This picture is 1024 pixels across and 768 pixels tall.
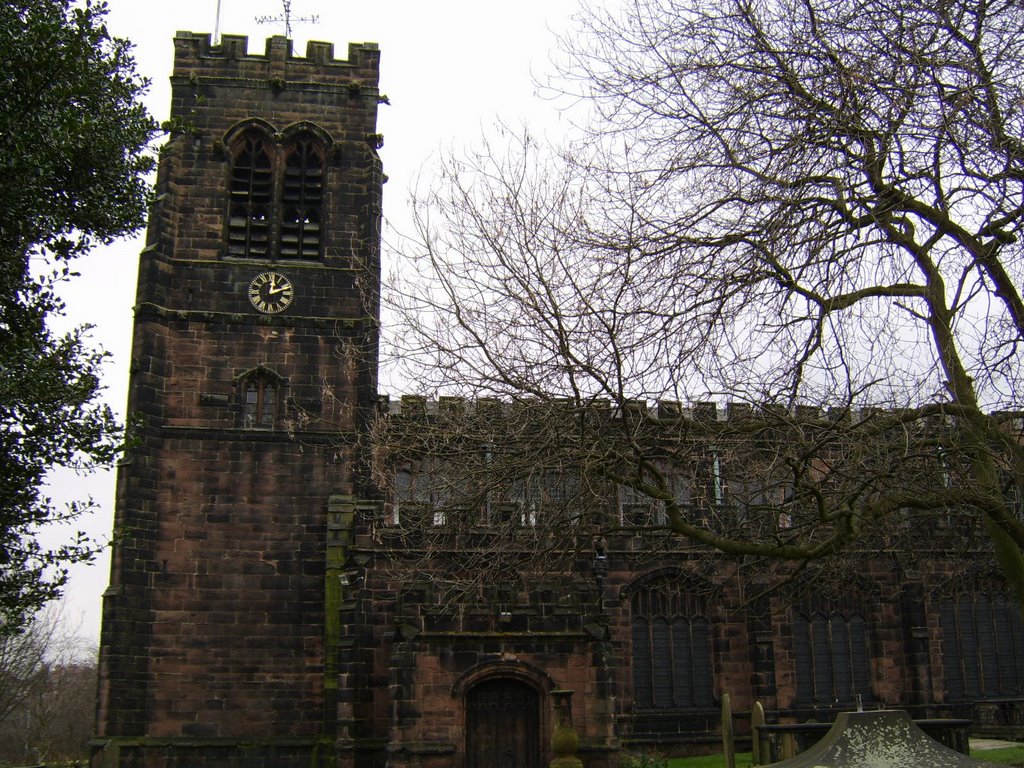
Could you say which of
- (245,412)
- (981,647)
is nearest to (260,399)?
(245,412)

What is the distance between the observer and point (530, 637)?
889 inches

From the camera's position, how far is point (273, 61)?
3033 cm

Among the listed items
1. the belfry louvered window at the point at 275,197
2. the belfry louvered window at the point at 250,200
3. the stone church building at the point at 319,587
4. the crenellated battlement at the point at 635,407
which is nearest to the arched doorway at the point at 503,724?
the stone church building at the point at 319,587

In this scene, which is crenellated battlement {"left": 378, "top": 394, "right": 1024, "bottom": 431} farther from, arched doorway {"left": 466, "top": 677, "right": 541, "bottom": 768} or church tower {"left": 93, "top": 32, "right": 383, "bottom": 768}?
church tower {"left": 93, "top": 32, "right": 383, "bottom": 768}

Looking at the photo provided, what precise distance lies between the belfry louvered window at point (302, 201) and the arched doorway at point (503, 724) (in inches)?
479

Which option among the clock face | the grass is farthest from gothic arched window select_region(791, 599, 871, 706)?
the clock face

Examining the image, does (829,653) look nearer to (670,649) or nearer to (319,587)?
(670,649)

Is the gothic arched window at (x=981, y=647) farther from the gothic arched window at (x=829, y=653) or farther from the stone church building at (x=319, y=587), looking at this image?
the gothic arched window at (x=829, y=653)

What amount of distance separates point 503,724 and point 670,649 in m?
6.69

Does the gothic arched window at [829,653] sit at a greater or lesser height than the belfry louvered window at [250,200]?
lesser

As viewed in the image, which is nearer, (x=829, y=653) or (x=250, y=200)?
(x=829, y=653)

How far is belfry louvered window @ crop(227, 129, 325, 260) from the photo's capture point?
29172mm

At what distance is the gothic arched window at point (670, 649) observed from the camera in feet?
89.8

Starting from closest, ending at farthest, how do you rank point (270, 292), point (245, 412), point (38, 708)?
point (245, 412) < point (270, 292) < point (38, 708)
